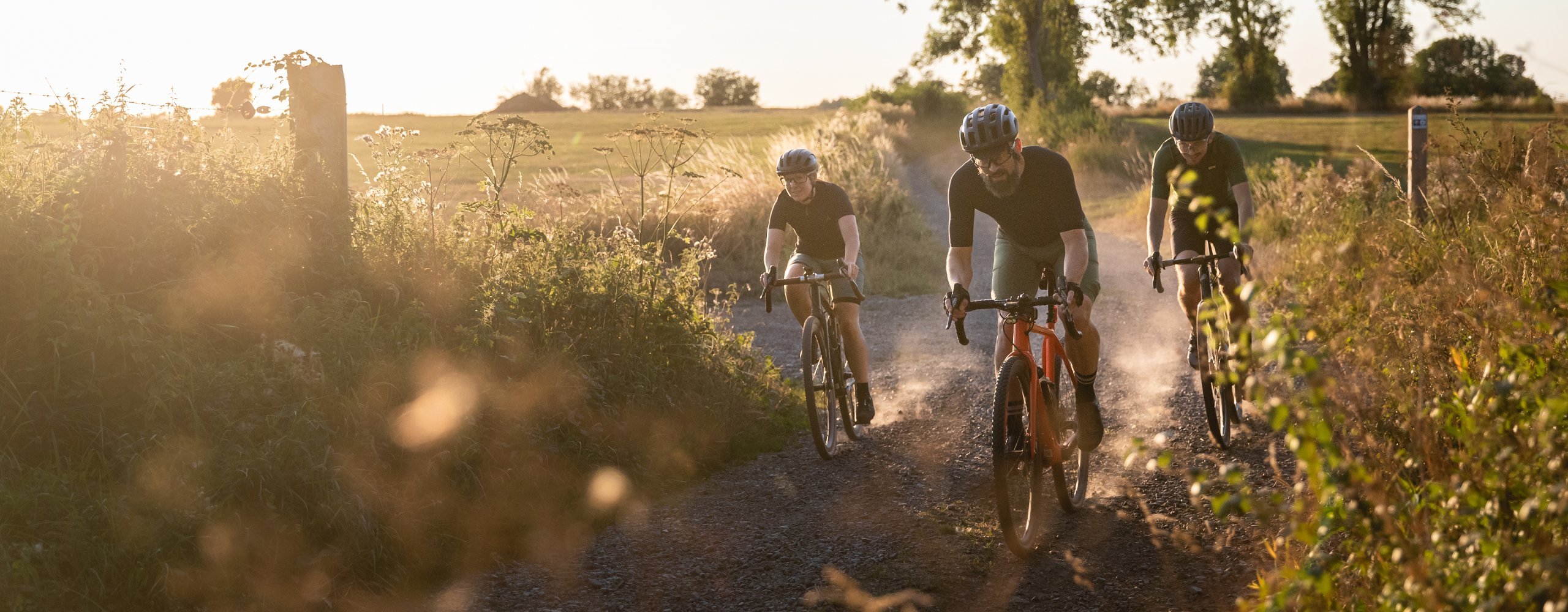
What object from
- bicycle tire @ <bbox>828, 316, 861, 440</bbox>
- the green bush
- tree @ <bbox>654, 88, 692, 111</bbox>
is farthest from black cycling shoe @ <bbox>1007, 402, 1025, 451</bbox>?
tree @ <bbox>654, 88, 692, 111</bbox>

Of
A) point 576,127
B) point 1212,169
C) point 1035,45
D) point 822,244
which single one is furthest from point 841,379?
point 576,127

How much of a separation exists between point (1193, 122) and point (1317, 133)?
4118 centimetres

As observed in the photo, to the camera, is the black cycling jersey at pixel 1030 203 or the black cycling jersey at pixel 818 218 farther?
the black cycling jersey at pixel 818 218

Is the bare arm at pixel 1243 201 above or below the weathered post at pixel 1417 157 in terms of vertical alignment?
below

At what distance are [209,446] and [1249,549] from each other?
14.9 feet

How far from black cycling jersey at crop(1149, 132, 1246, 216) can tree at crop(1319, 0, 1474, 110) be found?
54.6 meters

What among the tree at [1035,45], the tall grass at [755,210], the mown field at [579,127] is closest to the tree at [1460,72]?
the tree at [1035,45]

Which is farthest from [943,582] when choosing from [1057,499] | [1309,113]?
[1309,113]

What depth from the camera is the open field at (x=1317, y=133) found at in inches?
1443

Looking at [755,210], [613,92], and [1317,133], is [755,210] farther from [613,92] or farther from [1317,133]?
[613,92]

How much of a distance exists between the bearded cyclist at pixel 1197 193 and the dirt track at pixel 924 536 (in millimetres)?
975

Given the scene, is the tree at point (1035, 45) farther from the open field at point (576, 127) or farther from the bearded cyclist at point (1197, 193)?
the bearded cyclist at point (1197, 193)

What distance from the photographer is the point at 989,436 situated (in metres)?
7.91

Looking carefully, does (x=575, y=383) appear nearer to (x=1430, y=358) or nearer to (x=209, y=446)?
(x=209, y=446)
